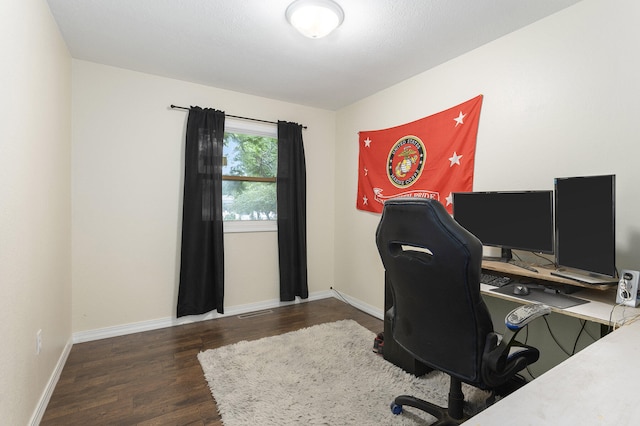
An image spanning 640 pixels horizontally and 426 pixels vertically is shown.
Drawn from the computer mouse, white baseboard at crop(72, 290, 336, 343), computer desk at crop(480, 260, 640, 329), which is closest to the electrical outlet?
white baseboard at crop(72, 290, 336, 343)

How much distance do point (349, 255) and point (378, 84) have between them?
2.02m

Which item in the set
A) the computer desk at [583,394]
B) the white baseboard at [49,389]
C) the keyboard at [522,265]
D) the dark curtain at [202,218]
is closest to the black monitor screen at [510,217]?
the keyboard at [522,265]

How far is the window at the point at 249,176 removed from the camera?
3467 millimetres

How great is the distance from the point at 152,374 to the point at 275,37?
8.67 ft

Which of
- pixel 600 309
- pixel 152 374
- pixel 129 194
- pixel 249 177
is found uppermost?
pixel 249 177

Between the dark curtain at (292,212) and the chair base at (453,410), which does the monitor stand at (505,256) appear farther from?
the dark curtain at (292,212)

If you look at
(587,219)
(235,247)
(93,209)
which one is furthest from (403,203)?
(93,209)

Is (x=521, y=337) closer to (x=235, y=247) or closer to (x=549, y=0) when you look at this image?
(x=549, y=0)

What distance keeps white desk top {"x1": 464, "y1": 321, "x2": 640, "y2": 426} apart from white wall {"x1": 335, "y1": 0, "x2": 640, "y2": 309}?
120 cm

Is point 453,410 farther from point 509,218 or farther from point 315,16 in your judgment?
point 315,16

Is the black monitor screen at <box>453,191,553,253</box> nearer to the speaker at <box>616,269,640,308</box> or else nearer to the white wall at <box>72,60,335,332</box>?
the speaker at <box>616,269,640,308</box>

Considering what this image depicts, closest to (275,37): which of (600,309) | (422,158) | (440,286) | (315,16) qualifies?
(315,16)

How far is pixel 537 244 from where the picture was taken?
6.18ft

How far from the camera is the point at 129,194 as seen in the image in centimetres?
293
